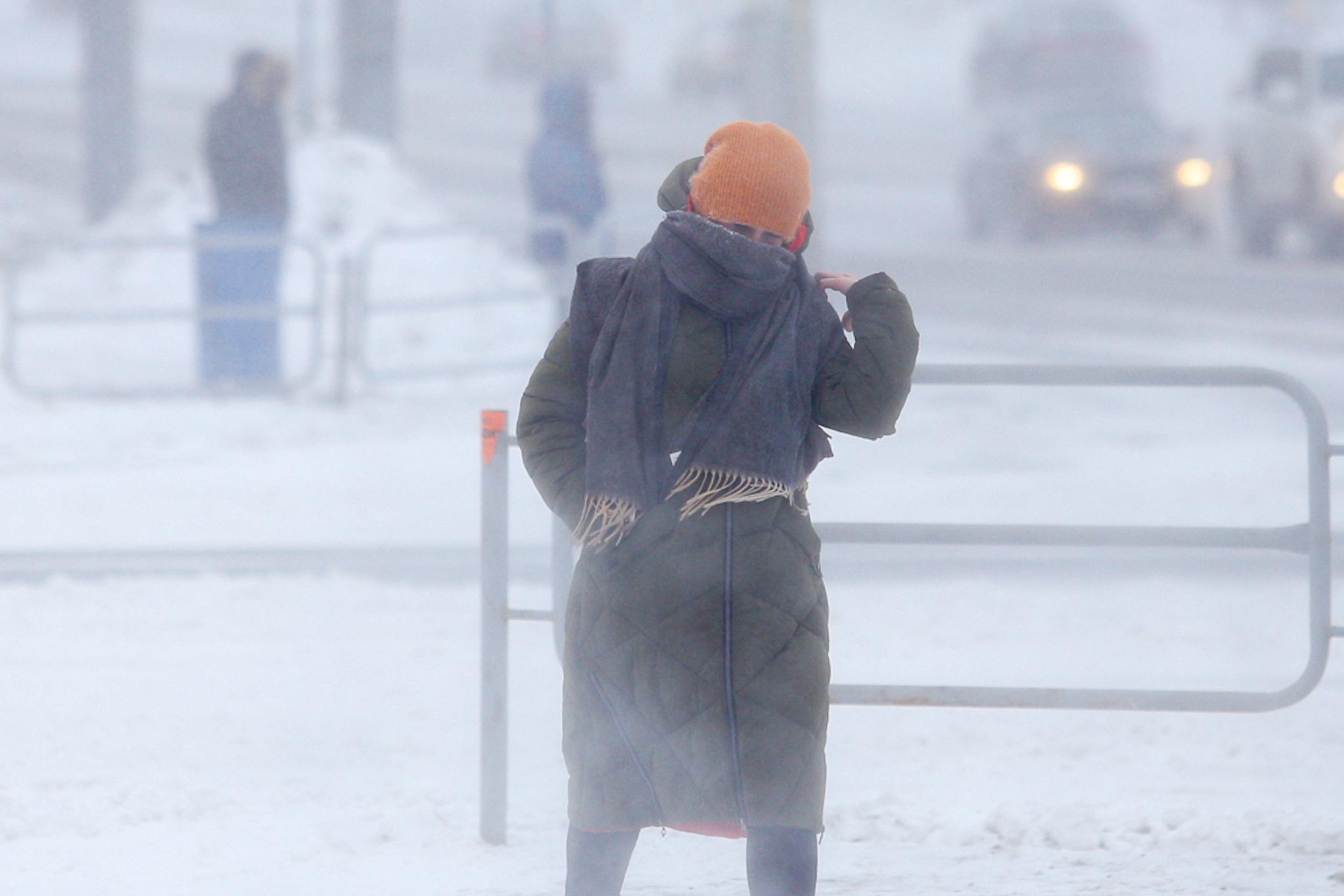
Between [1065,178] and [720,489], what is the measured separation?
18828 mm

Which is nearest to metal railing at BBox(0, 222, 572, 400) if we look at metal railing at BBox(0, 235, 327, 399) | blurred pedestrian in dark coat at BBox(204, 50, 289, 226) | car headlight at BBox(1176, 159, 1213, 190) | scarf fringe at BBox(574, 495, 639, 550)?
metal railing at BBox(0, 235, 327, 399)

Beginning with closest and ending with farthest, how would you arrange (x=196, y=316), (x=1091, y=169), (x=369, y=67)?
(x=196, y=316), (x=369, y=67), (x=1091, y=169)

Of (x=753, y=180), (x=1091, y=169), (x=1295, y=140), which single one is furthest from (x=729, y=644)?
(x=1091, y=169)

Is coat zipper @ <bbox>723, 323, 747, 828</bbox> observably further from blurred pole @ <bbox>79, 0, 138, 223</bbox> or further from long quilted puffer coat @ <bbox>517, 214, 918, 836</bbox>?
blurred pole @ <bbox>79, 0, 138, 223</bbox>

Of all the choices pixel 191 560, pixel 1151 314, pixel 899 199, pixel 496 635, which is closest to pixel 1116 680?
pixel 496 635

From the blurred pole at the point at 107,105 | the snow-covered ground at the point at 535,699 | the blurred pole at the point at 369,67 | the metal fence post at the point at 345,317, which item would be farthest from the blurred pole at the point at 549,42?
the blurred pole at the point at 107,105

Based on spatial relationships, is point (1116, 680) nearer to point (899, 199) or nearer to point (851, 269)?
point (851, 269)

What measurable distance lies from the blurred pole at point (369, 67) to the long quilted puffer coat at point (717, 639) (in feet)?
45.1

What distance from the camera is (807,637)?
3148 mm

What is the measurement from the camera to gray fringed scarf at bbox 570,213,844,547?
307 centimetres

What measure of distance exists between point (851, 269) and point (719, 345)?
55.3ft

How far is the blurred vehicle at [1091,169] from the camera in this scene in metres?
21.1

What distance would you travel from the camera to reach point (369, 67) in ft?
54.4

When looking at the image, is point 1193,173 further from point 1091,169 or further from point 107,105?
point 107,105
